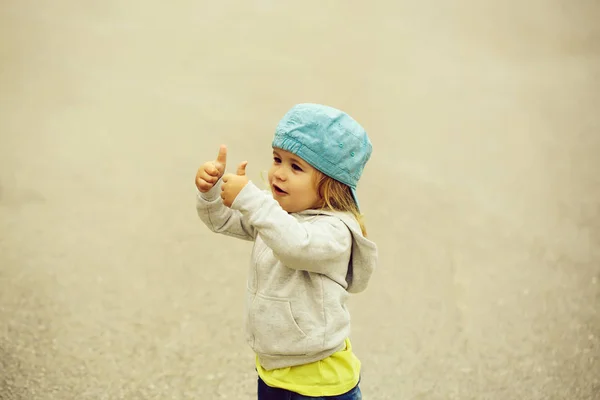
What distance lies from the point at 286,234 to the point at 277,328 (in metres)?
0.19

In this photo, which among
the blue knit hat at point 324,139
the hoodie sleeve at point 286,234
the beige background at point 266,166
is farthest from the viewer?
the beige background at point 266,166

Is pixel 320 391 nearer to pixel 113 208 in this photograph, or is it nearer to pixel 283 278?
pixel 283 278

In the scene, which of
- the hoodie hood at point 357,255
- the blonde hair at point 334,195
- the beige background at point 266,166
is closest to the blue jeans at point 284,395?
the hoodie hood at point 357,255

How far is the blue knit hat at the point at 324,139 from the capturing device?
1.04 m

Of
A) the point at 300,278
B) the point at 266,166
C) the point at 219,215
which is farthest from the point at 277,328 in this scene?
the point at 266,166

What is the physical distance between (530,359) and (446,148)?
110 centimetres

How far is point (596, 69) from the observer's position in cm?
317

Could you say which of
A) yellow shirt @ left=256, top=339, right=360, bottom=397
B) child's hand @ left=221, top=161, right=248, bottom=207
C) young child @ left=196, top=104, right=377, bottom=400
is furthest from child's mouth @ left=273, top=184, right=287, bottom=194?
yellow shirt @ left=256, top=339, right=360, bottom=397

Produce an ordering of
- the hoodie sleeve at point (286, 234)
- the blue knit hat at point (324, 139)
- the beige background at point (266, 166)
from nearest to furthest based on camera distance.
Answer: the hoodie sleeve at point (286, 234)
the blue knit hat at point (324, 139)
the beige background at point (266, 166)

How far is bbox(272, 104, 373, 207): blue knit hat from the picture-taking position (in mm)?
1039

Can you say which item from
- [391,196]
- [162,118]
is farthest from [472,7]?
[162,118]

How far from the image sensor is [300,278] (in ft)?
3.40

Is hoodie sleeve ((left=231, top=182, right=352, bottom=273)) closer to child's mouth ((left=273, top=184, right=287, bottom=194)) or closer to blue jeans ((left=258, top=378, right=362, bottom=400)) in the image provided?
child's mouth ((left=273, top=184, right=287, bottom=194))

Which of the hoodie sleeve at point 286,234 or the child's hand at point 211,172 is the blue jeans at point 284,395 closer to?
the hoodie sleeve at point 286,234
